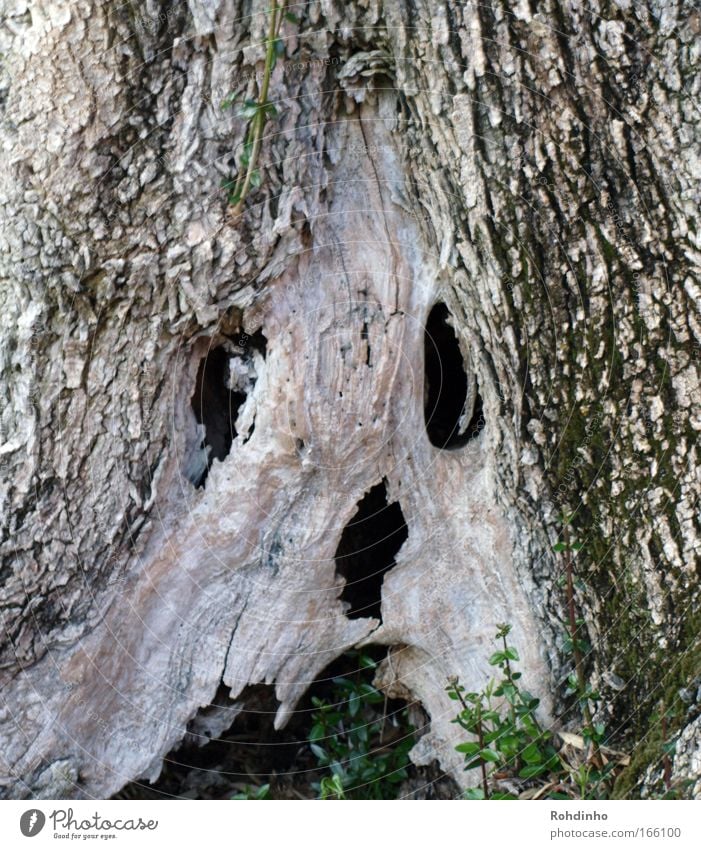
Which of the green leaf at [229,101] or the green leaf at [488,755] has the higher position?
the green leaf at [229,101]

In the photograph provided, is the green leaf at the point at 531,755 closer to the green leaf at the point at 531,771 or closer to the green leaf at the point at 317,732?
the green leaf at the point at 531,771

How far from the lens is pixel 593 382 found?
74.2 inches

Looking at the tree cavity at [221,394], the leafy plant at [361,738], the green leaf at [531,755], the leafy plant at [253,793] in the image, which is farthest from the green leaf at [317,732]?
the tree cavity at [221,394]

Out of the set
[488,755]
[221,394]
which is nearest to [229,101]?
[221,394]

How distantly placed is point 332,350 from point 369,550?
0.53m

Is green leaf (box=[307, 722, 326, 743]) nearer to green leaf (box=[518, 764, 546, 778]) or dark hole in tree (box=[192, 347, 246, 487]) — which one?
green leaf (box=[518, 764, 546, 778])

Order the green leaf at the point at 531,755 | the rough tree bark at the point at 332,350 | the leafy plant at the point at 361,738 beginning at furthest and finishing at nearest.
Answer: the leafy plant at the point at 361,738 → the green leaf at the point at 531,755 → the rough tree bark at the point at 332,350

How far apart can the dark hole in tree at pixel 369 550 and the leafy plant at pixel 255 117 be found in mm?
727

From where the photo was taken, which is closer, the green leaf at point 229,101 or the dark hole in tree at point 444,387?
the green leaf at point 229,101

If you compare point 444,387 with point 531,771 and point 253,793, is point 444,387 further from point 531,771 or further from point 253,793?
point 253,793

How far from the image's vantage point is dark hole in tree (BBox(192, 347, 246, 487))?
6.93 ft

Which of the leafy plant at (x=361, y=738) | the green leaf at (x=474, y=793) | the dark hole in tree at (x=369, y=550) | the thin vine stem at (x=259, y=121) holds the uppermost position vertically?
the thin vine stem at (x=259, y=121)

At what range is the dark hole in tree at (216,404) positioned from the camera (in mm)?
2113

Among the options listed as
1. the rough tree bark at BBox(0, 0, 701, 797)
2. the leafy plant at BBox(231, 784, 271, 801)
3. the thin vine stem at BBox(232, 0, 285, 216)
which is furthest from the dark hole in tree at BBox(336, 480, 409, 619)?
the thin vine stem at BBox(232, 0, 285, 216)
